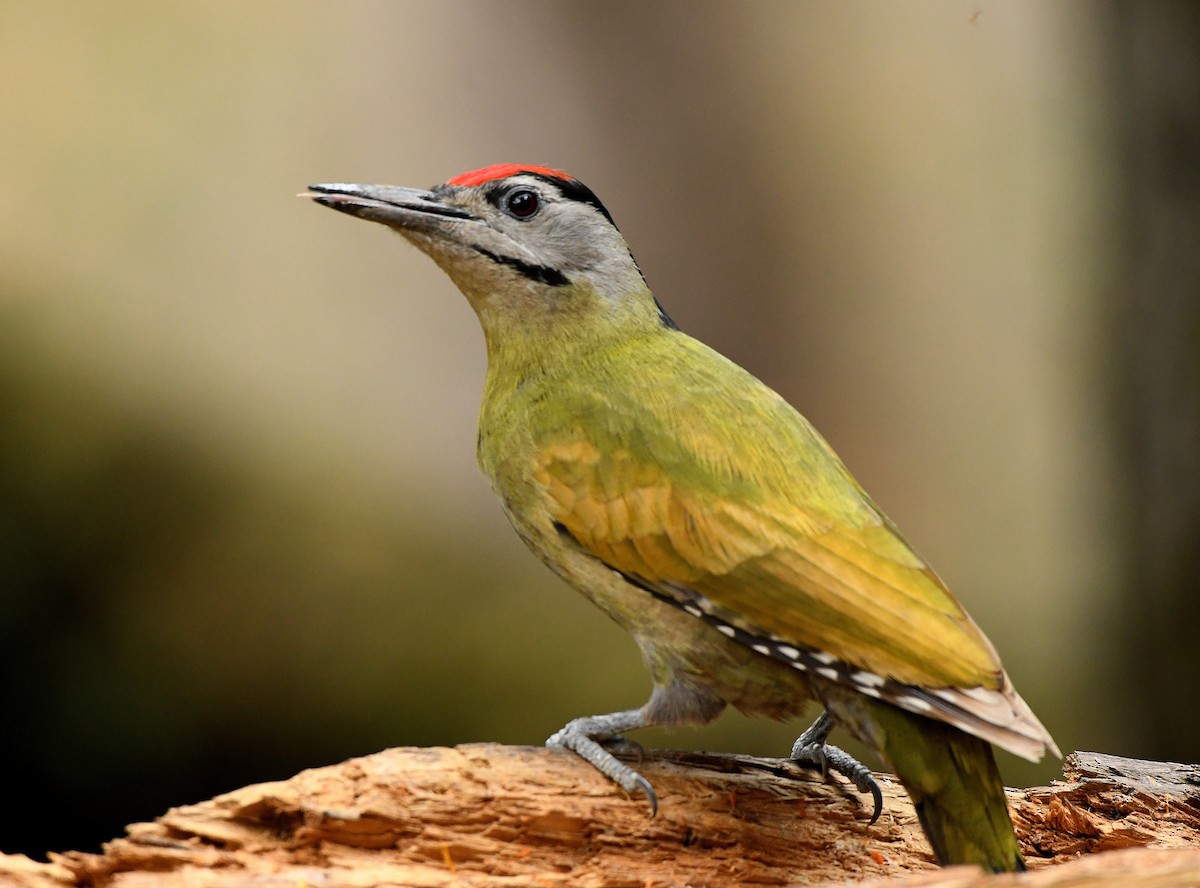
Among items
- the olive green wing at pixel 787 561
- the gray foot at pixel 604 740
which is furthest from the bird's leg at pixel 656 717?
the olive green wing at pixel 787 561

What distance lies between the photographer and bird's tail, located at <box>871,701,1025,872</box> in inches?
107

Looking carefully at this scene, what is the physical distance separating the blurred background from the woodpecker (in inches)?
83.4

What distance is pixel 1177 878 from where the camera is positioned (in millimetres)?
2152

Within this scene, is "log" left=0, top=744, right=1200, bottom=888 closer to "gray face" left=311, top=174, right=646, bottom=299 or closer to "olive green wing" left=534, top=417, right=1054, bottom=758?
"olive green wing" left=534, top=417, right=1054, bottom=758

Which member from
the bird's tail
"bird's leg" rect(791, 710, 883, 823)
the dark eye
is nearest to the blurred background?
"bird's leg" rect(791, 710, 883, 823)

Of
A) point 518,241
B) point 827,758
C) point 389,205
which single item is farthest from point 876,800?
point 389,205

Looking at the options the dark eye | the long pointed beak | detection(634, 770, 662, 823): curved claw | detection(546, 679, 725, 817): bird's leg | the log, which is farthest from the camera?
the dark eye

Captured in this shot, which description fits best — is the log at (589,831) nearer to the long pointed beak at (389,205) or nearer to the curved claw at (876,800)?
the curved claw at (876,800)

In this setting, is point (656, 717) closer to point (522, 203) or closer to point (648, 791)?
point (648, 791)

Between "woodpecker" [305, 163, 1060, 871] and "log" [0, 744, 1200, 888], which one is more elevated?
→ "woodpecker" [305, 163, 1060, 871]

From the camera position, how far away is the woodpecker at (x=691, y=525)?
272 centimetres

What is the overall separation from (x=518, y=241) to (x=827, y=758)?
169 cm

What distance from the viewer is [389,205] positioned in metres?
3.18

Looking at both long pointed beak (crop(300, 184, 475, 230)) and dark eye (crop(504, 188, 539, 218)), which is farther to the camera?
dark eye (crop(504, 188, 539, 218))
